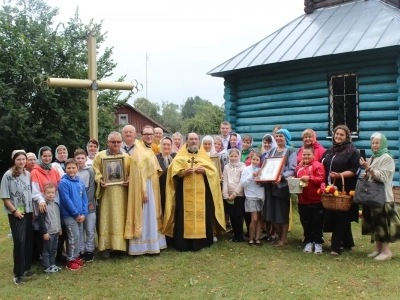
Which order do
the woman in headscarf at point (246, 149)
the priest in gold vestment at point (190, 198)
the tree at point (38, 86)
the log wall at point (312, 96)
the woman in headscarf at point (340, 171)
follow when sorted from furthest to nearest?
the tree at point (38, 86)
the log wall at point (312, 96)
the woman in headscarf at point (246, 149)
the priest in gold vestment at point (190, 198)
the woman in headscarf at point (340, 171)

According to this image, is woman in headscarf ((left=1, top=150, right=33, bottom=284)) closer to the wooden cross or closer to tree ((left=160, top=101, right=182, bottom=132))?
the wooden cross

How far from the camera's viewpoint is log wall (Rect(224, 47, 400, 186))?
9352mm

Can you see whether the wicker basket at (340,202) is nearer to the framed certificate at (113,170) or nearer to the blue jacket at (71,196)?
the framed certificate at (113,170)

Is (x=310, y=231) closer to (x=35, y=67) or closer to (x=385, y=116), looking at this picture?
(x=385, y=116)

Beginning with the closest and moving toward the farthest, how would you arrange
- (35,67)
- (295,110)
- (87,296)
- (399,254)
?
(87,296) < (399,254) < (295,110) < (35,67)

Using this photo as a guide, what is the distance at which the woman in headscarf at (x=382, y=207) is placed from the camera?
18.1 feet

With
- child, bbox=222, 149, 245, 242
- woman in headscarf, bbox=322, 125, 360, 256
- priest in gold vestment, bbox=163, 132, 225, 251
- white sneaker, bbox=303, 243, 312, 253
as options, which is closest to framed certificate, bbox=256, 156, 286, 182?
child, bbox=222, 149, 245, 242

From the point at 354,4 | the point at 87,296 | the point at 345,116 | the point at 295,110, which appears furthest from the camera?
the point at 354,4

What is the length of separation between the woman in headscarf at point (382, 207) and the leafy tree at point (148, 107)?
65.0 metres

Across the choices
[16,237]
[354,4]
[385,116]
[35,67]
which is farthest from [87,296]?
[35,67]

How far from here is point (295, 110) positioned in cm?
1102

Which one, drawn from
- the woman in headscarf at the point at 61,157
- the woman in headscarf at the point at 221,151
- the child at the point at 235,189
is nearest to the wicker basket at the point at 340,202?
the child at the point at 235,189

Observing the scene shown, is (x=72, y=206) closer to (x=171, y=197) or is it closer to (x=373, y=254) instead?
(x=171, y=197)

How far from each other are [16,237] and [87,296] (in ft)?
3.68
